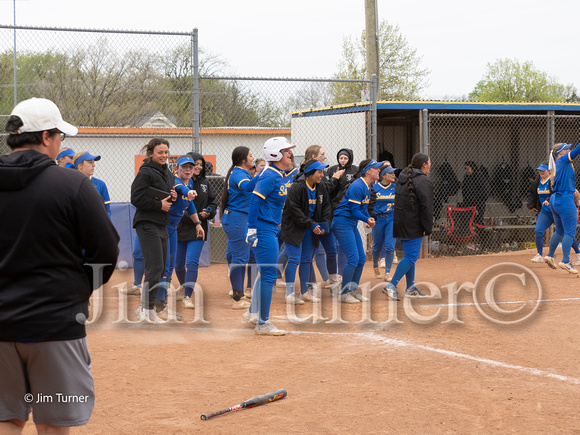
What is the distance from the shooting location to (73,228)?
296 cm

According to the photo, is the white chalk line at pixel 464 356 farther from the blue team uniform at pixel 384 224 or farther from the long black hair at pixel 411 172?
the blue team uniform at pixel 384 224

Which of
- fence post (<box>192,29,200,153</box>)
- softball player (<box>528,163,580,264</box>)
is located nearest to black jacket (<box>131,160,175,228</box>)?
fence post (<box>192,29,200,153</box>)

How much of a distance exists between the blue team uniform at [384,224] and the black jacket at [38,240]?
8102mm

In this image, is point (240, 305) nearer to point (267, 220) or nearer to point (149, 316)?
point (149, 316)

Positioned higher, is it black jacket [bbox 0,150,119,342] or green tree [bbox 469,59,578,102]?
green tree [bbox 469,59,578,102]

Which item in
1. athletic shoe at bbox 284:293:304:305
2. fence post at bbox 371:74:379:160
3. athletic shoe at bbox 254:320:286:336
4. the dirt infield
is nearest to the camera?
the dirt infield

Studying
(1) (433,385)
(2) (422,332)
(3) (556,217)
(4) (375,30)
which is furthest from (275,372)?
(4) (375,30)

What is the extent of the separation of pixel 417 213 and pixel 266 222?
2663 millimetres

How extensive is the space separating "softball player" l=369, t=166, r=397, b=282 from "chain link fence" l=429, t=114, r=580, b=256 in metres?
4.81

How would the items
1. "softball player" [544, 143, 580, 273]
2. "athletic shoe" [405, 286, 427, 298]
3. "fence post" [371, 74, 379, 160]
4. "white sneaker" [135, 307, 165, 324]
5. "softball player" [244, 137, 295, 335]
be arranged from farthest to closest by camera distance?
"fence post" [371, 74, 379, 160] → "softball player" [544, 143, 580, 273] → "athletic shoe" [405, 286, 427, 298] → "white sneaker" [135, 307, 165, 324] → "softball player" [244, 137, 295, 335]

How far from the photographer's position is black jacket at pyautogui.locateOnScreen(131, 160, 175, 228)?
7.01 meters

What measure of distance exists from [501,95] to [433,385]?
52.2 meters

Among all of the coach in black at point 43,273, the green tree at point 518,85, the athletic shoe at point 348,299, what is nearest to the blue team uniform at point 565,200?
the athletic shoe at point 348,299

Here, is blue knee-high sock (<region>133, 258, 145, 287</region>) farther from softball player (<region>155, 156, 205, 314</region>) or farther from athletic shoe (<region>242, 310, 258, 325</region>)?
athletic shoe (<region>242, 310, 258, 325</region>)
